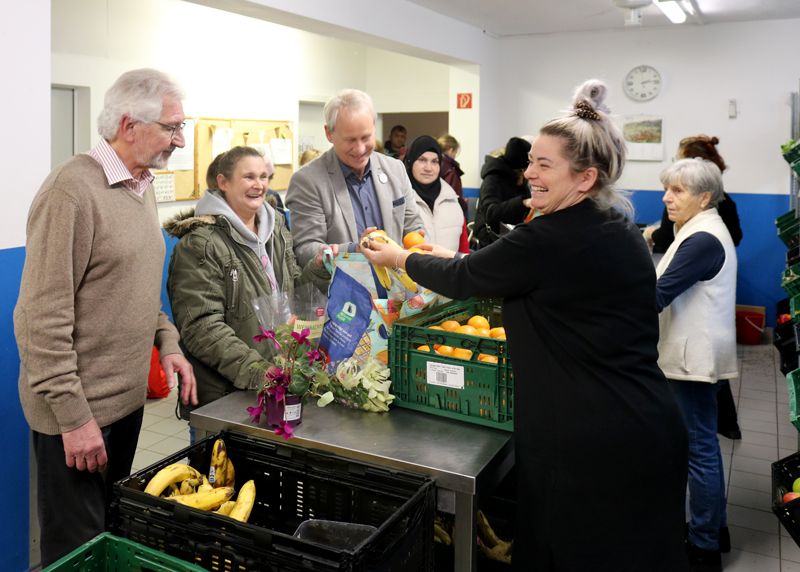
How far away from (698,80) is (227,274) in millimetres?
6418

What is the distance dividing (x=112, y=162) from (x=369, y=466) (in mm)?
1095

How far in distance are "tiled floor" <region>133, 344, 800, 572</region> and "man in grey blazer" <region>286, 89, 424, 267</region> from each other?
1.93 m

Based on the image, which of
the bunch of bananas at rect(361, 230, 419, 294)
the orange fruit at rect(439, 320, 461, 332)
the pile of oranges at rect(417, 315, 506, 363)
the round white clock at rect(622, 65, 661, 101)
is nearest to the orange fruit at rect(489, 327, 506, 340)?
the pile of oranges at rect(417, 315, 506, 363)

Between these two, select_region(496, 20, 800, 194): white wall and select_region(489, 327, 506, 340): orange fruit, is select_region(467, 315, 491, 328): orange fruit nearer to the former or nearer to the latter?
select_region(489, 327, 506, 340): orange fruit

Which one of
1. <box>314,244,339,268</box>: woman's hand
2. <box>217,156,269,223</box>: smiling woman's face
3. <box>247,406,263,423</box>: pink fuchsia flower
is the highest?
<box>217,156,269,223</box>: smiling woman's face

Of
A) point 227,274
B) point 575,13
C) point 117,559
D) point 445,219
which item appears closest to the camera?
point 117,559

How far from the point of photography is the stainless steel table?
177 centimetres

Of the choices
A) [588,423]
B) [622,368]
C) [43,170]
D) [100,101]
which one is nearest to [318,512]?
[588,423]

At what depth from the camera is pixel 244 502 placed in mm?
1779

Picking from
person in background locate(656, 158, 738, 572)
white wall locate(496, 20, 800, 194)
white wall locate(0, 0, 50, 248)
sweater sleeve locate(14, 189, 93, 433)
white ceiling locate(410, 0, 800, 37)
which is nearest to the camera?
sweater sleeve locate(14, 189, 93, 433)

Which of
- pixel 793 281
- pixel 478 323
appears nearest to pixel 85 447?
pixel 478 323

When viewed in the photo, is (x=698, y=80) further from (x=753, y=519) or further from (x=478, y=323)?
(x=478, y=323)

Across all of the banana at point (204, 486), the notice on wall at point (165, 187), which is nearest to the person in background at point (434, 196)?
the notice on wall at point (165, 187)

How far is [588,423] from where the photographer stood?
1733 mm
